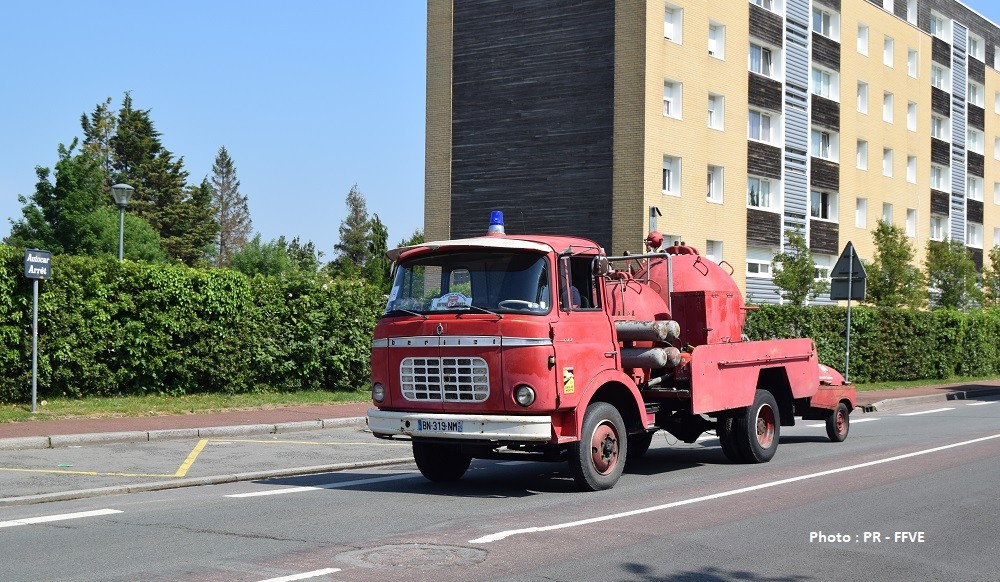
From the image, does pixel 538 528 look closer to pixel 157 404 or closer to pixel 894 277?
pixel 157 404

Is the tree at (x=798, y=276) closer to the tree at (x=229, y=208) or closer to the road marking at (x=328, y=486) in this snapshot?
the road marking at (x=328, y=486)

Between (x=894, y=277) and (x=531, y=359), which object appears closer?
(x=531, y=359)

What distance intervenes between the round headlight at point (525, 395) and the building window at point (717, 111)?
32.8 m

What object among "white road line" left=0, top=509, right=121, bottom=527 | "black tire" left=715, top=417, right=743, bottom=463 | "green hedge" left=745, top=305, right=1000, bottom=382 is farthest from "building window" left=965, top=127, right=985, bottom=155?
"white road line" left=0, top=509, right=121, bottom=527

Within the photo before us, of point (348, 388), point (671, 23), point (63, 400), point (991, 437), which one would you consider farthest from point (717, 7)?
point (63, 400)

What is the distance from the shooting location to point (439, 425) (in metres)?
10.6

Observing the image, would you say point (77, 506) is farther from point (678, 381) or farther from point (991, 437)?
point (991, 437)

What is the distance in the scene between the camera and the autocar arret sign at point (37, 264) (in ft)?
58.4

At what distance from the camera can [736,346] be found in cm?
1328

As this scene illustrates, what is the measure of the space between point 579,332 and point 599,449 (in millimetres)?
1168

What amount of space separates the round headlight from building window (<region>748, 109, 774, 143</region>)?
116 ft

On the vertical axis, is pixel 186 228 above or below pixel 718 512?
above

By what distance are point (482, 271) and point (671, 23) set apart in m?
30.9

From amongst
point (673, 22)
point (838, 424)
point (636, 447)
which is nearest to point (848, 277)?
point (838, 424)
